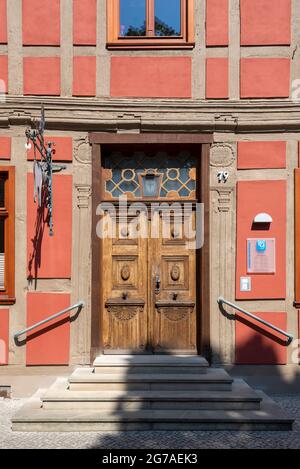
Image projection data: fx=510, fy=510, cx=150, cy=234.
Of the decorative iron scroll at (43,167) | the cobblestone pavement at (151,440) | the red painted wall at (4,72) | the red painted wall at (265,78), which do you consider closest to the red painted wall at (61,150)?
the decorative iron scroll at (43,167)

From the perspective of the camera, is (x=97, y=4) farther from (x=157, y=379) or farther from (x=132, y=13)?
(x=157, y=379)

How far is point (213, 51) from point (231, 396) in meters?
4.34

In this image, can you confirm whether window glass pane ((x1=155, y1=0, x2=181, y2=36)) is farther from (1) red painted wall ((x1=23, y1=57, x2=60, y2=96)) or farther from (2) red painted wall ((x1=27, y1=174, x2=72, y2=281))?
(2) red painted wall ((x1=27, y1=174, x2=72, y2=281))

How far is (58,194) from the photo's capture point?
21.9 feet

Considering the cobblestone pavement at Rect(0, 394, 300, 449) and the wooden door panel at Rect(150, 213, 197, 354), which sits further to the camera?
the wooden door panel at Rect(150, 213, 197, 354)

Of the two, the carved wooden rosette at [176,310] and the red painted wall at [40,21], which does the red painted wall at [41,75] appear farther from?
the carved wooden rosette at [176,310]

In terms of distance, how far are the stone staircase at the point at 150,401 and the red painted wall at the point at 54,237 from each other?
132 centimetres

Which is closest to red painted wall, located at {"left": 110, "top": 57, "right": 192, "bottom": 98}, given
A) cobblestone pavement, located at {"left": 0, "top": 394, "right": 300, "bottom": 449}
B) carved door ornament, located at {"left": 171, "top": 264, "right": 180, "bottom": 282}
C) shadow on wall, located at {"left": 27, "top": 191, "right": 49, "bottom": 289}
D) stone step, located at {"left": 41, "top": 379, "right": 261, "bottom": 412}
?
shadow on wall, located at {"left": 27, "top": 191, "right": 49, "bottom": 289}

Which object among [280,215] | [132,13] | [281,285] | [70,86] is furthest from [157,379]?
[132,13]

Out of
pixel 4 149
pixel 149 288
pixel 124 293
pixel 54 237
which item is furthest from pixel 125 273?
pixel 4 149

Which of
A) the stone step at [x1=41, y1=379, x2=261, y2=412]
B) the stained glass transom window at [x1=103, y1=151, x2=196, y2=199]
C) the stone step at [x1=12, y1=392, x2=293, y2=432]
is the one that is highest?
the stained glass transom window at [x1=103, y1=151, x2=196, y2=199]

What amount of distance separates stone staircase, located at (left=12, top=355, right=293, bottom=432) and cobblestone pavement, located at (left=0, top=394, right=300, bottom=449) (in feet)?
0.34

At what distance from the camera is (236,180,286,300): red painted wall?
6.64 metres

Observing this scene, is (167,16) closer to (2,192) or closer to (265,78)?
(265,78)
